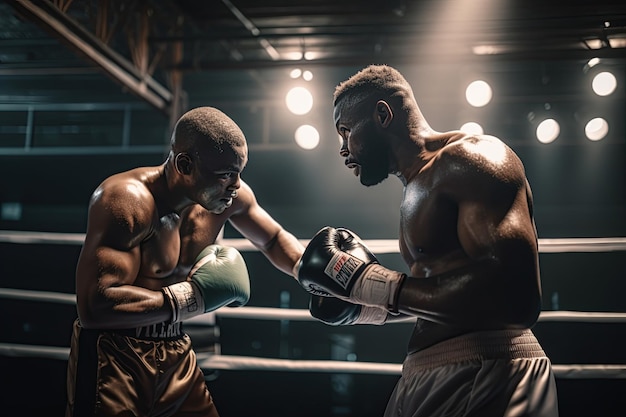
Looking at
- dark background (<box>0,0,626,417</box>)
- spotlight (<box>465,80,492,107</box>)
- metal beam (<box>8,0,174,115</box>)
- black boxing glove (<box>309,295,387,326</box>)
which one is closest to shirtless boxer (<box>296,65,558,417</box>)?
black boxing glove (<box>309,295,387,326</box>)

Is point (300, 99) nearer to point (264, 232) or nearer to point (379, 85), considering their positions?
point (264, 232)

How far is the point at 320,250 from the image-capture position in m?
1.79

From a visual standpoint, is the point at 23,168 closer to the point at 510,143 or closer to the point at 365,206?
the point at 365,206

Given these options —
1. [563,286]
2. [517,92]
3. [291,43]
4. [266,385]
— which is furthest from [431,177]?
[517,92]

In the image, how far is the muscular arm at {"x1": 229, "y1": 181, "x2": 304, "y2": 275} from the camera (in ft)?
8.01

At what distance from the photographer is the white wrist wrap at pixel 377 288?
5.15ft

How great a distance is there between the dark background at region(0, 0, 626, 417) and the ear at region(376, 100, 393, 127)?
5.94ft

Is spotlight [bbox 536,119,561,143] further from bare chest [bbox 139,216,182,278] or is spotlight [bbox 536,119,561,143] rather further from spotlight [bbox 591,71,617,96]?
bare chest [bbox 139,216,182,278]

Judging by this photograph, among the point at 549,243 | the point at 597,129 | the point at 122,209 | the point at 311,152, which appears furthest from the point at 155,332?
the point at 597,129

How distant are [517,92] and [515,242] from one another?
18.9ft

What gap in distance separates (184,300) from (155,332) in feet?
0.57

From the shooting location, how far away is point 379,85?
179 centimetres

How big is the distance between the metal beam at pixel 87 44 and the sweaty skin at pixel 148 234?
176 centimetres

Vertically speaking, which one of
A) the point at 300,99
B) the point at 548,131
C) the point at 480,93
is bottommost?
the point at 548,131
